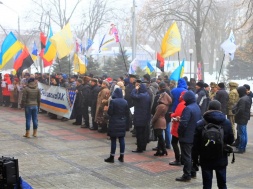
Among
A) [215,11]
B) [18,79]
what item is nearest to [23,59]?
[18,79]

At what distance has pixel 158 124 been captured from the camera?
8.53m

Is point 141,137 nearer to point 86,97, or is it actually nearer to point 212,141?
point 86,97

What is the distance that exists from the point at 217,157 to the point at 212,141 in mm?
300

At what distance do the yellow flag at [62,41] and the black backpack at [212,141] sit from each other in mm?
10341

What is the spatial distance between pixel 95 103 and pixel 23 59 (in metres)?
5.03

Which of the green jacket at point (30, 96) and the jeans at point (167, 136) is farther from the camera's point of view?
the green jacket at point (30, 96)

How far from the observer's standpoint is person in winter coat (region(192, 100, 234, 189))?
5086 mm

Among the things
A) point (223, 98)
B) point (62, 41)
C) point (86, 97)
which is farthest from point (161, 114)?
point (62, 41)

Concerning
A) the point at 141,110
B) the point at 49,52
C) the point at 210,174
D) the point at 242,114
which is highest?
the point at 49,52

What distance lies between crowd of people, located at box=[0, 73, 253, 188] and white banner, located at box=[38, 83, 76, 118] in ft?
0.82

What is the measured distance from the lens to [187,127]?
6.79 m

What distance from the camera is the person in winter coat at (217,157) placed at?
509cm

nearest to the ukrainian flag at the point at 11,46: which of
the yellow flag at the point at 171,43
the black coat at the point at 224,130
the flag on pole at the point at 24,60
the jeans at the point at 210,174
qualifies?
the flag on pole at the point at 24,60

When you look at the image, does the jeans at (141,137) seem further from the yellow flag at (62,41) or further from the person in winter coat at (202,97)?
the yellow flag at (62,41)
